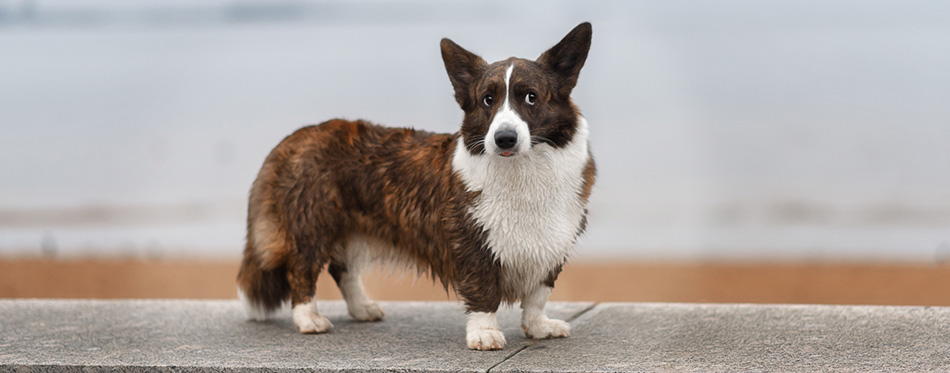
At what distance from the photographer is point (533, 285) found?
3.92 metres

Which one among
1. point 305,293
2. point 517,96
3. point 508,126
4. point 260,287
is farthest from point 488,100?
point 260,287

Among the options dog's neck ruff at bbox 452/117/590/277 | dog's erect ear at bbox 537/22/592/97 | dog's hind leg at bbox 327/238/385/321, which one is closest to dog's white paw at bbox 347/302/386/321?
dog's hind leg at bbox 327/238/385/321

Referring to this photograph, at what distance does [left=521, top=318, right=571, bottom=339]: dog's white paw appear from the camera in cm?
407

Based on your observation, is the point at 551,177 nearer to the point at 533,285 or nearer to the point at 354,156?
the point at 533,285

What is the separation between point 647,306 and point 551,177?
1702mm

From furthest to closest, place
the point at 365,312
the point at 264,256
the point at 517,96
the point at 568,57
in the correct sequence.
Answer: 1. the point at 365,312
2. the point at 264,256
3. the point at 568,57
4. the point at 517,96

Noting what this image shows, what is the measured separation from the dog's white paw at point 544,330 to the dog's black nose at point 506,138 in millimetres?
1109

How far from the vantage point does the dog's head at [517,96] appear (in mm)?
3381

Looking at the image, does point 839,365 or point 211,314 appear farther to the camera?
point 211,314

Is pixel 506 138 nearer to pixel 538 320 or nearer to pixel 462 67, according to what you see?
pixel 462 67

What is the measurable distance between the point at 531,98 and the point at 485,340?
3.58ft

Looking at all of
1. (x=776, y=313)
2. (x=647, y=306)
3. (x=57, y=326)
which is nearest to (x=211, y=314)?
(x=57, y=326)

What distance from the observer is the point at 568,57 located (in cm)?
369

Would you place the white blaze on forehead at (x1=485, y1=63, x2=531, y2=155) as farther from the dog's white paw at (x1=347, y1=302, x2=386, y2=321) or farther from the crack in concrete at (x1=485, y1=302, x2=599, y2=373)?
the dog's white paw at (x1=347, y1=302, x2=386, y2=321)
